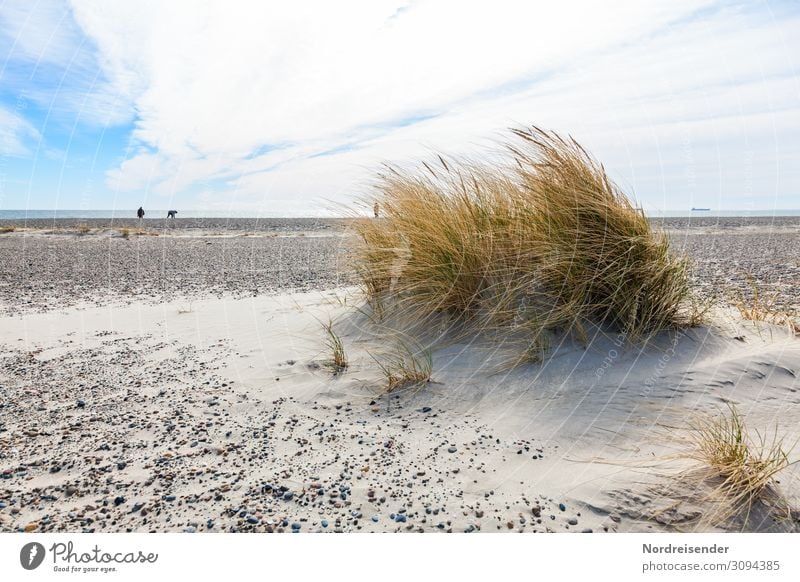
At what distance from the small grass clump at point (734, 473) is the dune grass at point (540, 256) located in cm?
118

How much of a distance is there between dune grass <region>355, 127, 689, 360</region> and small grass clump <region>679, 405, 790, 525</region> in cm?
118

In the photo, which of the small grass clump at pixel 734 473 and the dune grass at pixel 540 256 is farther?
the dune grass at pixel 540 256

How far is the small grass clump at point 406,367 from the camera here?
2932 millimetres

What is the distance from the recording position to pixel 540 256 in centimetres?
331

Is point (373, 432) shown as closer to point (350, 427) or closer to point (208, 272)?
point (350, 427)

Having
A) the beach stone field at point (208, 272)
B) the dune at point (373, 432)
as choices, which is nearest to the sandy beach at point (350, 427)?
the dune at point (373, 432)

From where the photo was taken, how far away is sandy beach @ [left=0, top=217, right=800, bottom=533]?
183 cm

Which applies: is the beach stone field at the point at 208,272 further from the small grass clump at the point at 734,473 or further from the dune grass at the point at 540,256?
the small grass clump at the point at 734,473

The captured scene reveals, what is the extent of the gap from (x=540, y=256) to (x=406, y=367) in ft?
3.72

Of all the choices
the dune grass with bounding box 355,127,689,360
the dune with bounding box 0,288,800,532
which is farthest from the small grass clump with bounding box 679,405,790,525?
the dune grass with bounding box 355,127,689,360

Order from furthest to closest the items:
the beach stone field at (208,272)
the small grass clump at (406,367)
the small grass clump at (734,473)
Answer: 1. the beach stone field at (208,272)
2. the small grass clump at (406,367)
3. the small grass clump at (734,473)

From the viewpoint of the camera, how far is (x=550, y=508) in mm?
1825
